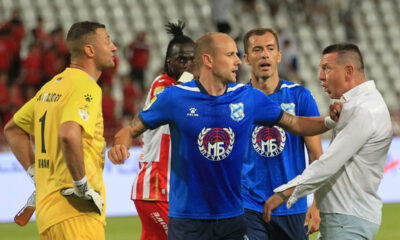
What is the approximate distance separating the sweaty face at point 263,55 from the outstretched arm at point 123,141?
140cm

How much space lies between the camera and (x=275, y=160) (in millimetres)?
5801

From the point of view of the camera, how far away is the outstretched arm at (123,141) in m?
4.64

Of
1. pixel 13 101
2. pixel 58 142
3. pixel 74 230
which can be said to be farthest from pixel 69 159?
pixel 13 101

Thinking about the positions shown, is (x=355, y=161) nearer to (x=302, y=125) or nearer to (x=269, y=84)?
(x=302, y=125)

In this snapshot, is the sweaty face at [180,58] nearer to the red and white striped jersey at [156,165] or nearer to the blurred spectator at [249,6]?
the red and white striped jersey at [156,165]

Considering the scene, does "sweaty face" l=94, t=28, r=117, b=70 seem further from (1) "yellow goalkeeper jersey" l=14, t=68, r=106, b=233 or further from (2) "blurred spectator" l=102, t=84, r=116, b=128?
(2) "blurred spectator" l=102, t=84, r=116, b=128

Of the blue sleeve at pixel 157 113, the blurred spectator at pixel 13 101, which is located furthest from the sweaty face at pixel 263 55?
the blurred spectator at pixel 13 101

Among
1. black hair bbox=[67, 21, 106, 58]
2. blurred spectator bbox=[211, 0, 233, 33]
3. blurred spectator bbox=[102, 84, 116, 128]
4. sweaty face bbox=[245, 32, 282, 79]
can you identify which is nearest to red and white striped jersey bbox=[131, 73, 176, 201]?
sweaty face bbox=[245, 32, 282, 79]

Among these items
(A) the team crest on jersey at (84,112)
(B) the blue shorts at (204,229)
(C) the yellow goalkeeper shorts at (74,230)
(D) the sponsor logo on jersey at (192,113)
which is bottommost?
(B) the blue shorts at (204,229)

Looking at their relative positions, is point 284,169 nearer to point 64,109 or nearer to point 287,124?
point 287,124

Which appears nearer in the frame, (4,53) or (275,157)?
(275,157)

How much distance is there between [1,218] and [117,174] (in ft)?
6.11

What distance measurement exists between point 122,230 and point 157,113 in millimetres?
5897

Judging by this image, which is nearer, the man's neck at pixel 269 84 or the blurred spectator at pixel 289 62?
the man's neck at pixel 269 84
